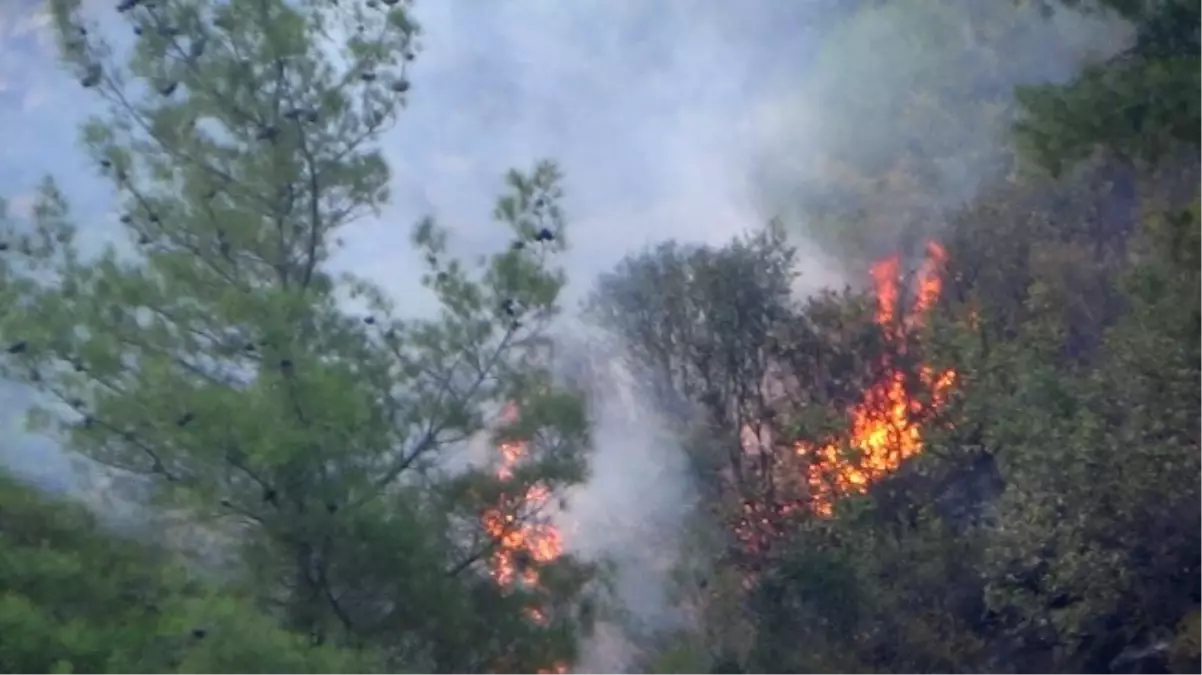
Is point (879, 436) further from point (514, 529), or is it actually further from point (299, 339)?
point (299, 339)

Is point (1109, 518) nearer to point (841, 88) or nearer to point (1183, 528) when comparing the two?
point (1183, 528)

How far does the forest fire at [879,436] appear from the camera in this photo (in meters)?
5.95

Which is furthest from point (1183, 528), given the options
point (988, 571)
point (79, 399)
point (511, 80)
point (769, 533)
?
point (511, 80)

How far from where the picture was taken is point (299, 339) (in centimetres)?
326

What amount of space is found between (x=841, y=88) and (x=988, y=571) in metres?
4.81

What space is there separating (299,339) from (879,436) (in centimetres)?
366

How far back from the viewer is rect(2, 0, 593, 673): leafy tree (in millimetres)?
3086

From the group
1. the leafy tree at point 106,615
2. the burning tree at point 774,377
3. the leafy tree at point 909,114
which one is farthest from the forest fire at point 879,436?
the leafy tree at point 106,615

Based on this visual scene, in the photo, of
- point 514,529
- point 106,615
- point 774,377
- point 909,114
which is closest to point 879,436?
point 774,377

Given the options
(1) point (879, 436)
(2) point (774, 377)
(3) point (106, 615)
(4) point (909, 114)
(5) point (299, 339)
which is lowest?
(3) point (106, 615)

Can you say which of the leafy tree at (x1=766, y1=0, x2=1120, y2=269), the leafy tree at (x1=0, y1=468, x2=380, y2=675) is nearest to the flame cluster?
the leafy tree at (x1=0, y1=468, x2=380, y2=675)

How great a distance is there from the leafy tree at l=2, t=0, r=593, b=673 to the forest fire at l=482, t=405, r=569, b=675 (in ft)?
0.10

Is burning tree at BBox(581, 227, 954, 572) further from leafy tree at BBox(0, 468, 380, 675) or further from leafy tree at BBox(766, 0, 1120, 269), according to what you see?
leafy tree at BBox(0, 468, 380, 675)

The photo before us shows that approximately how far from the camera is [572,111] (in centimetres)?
903
